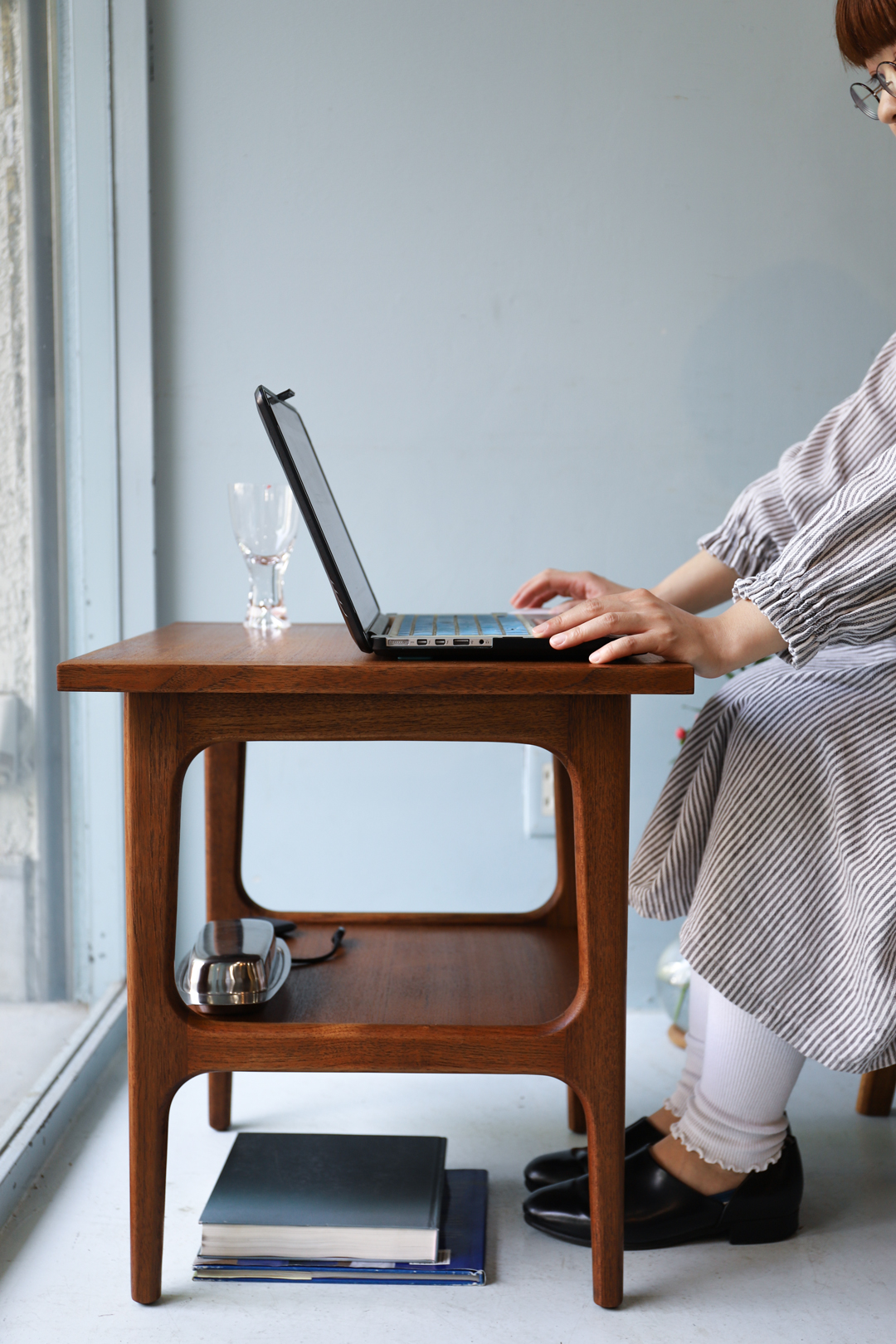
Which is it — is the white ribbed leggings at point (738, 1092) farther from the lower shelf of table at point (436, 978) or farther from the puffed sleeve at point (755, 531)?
the puffed sleeve at point (755, 531)

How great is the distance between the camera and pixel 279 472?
1.61m

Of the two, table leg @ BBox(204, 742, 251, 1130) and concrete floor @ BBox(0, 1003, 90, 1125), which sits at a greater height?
table leg @ BBox(204, 742, 251, 1130)

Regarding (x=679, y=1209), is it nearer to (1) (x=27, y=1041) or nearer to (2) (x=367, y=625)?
(2) (x=367, y=625)

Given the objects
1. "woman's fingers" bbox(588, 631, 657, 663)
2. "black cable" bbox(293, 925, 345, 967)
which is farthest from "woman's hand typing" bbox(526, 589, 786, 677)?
"black cable" bbox(293, 925, 345, 967)

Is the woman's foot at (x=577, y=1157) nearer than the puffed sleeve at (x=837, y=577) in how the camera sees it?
No

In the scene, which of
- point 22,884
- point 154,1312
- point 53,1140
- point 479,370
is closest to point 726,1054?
point 154,1312

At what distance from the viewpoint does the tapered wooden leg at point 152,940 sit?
0.86 m

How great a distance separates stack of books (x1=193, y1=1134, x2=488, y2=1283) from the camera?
3.17 feet

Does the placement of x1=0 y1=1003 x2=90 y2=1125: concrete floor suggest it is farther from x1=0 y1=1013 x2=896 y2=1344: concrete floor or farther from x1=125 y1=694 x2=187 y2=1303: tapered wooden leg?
x1=125 y1=694 x2=187 y2=1303: tapered wooden leg

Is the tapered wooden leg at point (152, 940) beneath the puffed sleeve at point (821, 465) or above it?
beneath

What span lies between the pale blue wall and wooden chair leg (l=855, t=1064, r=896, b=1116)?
483 mm

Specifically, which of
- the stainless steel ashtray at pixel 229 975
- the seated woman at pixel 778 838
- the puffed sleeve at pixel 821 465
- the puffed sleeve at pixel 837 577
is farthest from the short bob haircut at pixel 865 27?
the stainless steel ashtray at pixel 229 975

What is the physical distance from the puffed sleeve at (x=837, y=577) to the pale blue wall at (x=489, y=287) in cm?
76

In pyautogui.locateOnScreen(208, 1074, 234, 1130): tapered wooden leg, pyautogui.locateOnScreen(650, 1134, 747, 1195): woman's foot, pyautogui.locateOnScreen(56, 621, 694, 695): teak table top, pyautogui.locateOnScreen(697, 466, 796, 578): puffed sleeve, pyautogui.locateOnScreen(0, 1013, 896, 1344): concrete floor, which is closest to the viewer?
pyautogui.locateOnScreen(56, 621, 694, 695): teak table top
